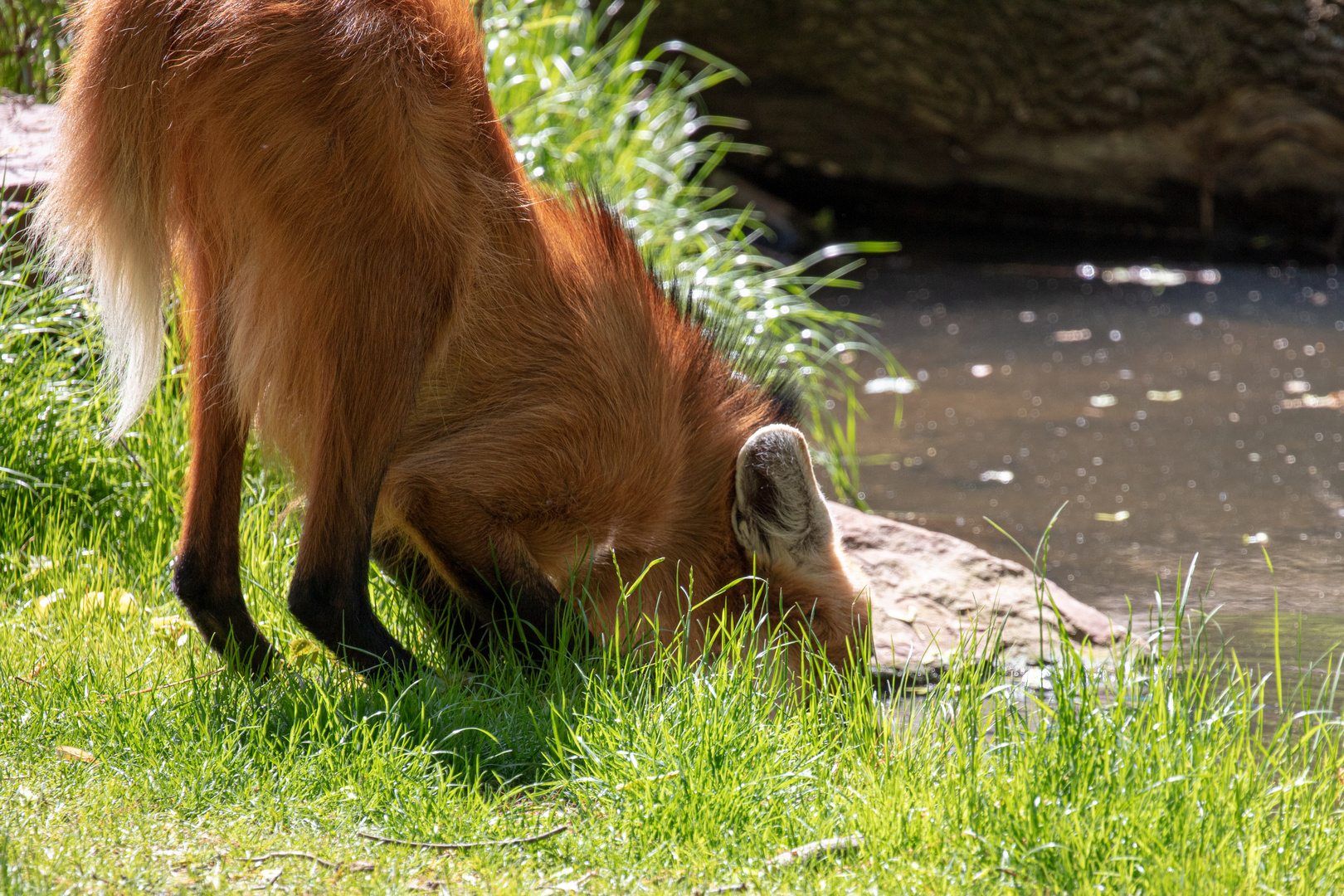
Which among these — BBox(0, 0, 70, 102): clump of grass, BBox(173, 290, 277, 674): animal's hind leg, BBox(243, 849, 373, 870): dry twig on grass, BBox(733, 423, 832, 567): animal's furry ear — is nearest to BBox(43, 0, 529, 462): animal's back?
BBox(173, 290, 277, 674): animal's hind leg

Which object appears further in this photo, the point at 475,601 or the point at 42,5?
the point at 42,5

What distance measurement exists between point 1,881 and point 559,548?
4.02ft

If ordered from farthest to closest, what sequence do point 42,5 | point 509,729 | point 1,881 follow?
point 42,5, point 509,729, point 1,881

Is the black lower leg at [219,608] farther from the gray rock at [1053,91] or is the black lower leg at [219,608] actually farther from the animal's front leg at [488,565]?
the gray rock at [1053,91]

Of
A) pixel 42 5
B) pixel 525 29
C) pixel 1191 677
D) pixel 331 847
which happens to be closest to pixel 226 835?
pixel 331 847

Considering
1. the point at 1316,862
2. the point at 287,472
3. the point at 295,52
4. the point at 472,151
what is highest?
the point at 295,52

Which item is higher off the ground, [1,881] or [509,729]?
[1,881]

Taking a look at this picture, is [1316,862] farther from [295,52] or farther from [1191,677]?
[295,52]

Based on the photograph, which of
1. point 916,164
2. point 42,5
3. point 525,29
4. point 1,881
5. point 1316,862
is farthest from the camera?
point 916,164

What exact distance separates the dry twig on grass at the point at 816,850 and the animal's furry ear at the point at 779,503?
0.86 m

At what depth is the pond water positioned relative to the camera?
4.05 meters

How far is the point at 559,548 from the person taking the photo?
8.79 ft

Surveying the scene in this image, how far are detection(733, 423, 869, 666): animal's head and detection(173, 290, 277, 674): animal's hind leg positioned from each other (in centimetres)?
109

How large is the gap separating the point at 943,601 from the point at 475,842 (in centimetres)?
193
